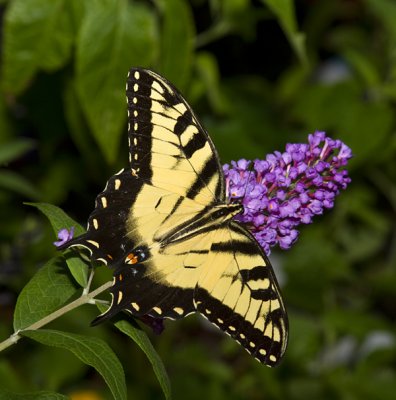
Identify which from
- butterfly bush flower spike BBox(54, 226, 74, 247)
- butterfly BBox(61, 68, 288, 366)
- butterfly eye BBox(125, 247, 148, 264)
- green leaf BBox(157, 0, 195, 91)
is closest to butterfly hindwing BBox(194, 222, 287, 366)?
butterfly BBox(61, 68, 288, 366)

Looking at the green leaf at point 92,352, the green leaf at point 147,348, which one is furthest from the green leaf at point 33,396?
the green leaf at point 147,348

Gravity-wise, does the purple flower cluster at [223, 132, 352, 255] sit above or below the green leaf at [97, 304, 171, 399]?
above

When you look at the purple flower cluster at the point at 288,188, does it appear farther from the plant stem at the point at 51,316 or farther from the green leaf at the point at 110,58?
the green leaf at the point at 110,58

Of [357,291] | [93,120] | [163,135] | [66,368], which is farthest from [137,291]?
[357,291]

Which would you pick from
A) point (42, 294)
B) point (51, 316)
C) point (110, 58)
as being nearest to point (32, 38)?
point (110, 58)

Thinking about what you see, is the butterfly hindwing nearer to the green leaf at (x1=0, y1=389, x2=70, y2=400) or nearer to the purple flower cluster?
the purple flower cluster

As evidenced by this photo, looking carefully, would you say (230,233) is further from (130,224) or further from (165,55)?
(165,55)

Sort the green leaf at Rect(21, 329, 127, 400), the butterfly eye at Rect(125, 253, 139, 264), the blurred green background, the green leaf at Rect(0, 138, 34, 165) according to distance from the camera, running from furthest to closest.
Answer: the green leaf at Rect(0, 138, 34, 165), the blurred green background, the butterfly eye at Rect(125, 253, 139, 264), the green leaf at Rect(21, 329, 127, 400)

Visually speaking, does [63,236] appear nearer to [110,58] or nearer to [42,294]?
[42,294]
